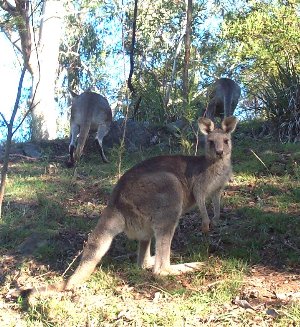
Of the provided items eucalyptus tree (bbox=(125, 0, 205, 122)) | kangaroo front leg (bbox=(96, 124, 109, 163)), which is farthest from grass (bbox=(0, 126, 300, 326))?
eucalyptus tree (bbox=(125, 0, 205, 122))

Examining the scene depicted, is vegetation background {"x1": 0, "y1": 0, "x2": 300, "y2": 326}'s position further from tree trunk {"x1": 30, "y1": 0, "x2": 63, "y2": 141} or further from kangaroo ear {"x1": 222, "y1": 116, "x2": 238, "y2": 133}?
tree trunk {"x1": 30, "y1": 0, "x2": 63, "y2": 141}

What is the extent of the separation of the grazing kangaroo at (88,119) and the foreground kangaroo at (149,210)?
15.9ft

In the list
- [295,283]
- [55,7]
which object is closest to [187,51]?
[295,283]

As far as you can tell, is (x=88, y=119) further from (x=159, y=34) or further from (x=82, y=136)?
(x=159, y=34)

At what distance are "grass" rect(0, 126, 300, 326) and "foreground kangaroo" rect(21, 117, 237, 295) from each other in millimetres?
172

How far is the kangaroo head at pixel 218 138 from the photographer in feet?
18.0

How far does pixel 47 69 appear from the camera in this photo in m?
16.0

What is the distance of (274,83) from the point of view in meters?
10.1

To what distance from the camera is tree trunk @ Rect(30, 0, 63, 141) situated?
50.9 feet

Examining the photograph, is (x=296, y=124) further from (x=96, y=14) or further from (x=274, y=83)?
(x=96, y=14)

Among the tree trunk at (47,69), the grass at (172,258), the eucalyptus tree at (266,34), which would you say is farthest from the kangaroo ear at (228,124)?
the tree trunk at (47,69)

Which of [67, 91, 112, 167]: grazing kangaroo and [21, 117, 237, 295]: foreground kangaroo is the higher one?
[67, 91, 112, 167]: grazing kangaroo

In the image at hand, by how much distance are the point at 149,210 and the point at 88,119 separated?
5.71m

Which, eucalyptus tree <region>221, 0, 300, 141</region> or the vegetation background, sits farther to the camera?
eucalyptus tree <region>221, 0, 300, 141</region>
